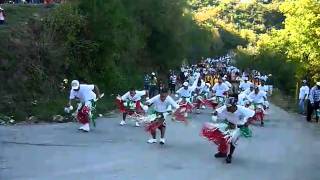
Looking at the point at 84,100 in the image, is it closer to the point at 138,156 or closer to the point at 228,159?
the point at 138,156

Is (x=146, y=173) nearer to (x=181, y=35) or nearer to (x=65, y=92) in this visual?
(x=65, y=92)

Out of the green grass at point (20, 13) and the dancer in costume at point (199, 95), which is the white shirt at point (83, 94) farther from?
the dancer in costume at point (199, 95)

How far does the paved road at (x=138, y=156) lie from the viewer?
1222 cm

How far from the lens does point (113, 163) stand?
527 inches

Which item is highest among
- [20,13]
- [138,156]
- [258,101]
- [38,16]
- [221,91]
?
[20,13]

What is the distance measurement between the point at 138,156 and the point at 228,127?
7.54 ft

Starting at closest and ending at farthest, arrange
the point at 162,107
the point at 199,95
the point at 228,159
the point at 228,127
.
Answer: the point at 228,159
the point at 228,127
the point at 162,107
the point at 199,95

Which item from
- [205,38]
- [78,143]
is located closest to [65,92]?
[78,143]

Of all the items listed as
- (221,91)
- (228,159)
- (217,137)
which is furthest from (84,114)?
(221,91)

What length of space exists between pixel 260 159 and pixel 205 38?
8347 cm

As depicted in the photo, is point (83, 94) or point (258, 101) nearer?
point (83, 94)

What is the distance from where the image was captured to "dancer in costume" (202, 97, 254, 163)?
47.2 feet

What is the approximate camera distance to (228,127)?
14539mm

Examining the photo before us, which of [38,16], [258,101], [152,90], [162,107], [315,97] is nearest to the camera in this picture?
[162,107]
